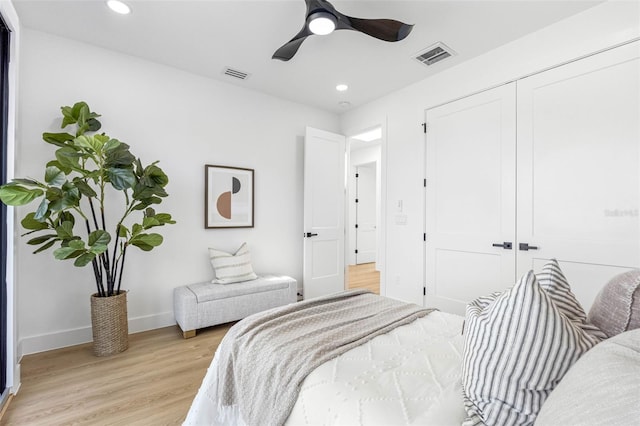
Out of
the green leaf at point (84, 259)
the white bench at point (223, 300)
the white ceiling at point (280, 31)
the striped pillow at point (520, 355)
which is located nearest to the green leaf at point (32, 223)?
the green leaf at point (84, 259)

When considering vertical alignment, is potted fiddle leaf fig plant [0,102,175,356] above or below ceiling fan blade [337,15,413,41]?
below

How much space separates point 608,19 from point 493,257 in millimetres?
1980

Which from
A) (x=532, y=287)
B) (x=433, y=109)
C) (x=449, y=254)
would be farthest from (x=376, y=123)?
(x=532, y=287)

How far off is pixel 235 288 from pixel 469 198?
2.54m

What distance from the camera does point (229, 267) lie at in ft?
10.7

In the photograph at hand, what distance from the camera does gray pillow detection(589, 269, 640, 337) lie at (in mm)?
868

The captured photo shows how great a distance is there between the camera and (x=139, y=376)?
2170 mm

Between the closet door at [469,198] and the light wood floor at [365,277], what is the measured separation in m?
1.47

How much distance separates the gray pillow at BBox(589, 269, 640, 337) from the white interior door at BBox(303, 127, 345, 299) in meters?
3.17

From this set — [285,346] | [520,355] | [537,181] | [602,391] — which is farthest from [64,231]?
[537,181]

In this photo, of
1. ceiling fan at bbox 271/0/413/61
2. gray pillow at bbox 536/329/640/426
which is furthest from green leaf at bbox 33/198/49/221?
gray pillow at bbox 536/329/640/426

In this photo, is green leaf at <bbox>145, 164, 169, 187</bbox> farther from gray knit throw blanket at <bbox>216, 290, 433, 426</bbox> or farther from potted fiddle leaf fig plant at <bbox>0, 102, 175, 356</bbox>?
gray knit throw blanket at <bbox>216, 290, 433, 426</bbox>

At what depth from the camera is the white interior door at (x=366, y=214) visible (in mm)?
7121

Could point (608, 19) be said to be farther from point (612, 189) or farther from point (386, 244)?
point (386, 244)
